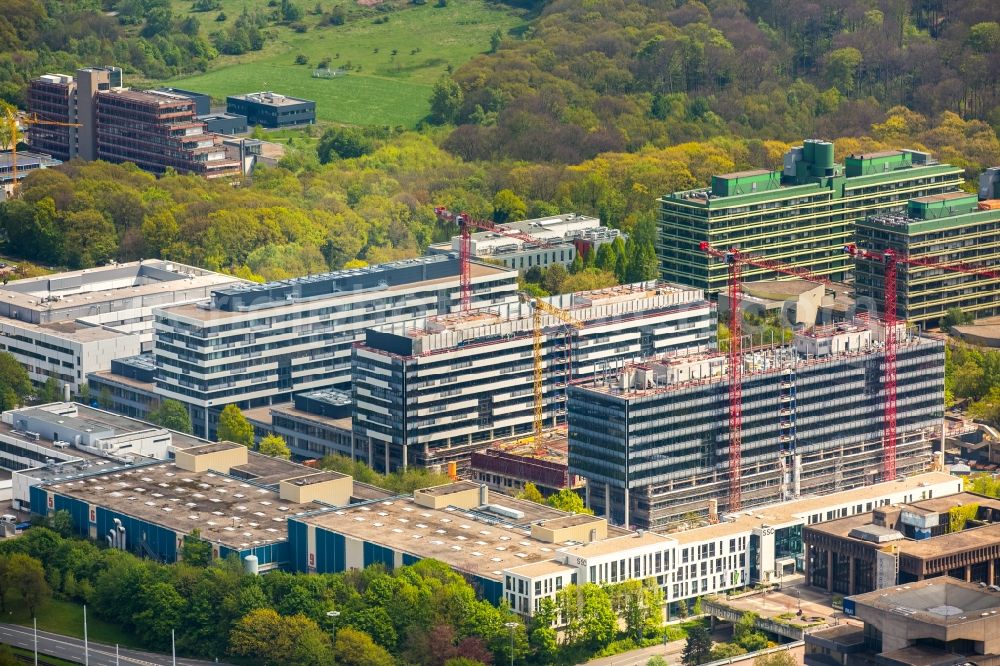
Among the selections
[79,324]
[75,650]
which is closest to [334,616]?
[75,650]

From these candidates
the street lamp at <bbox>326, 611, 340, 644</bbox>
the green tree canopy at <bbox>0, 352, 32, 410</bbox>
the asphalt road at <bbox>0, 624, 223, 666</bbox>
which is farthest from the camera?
the green tree canopy at <bbox>0, 352, 32, 410</bbox>

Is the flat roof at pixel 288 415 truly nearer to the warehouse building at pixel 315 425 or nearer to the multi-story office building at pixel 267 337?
the warehouse building at pixel 315 425

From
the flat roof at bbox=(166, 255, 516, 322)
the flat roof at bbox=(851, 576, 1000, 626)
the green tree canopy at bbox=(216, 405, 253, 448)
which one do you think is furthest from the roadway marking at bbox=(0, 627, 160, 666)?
the flat roof at bbox=(166, 255, 516, 322)

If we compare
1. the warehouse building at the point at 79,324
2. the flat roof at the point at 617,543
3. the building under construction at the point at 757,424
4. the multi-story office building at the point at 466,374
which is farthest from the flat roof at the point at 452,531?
the warehouse building at the point at 79,324

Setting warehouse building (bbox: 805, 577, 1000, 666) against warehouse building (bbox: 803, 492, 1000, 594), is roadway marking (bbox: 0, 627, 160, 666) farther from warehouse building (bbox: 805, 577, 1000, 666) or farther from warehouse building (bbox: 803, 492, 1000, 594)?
warehouse building (bbox: 803, 492, 1000, 594)

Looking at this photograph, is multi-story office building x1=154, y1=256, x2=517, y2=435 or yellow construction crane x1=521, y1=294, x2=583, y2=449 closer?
yellow construction crane x1=521, y1=294, x2=583, y2=449

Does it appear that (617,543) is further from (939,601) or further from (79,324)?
(79,324)
